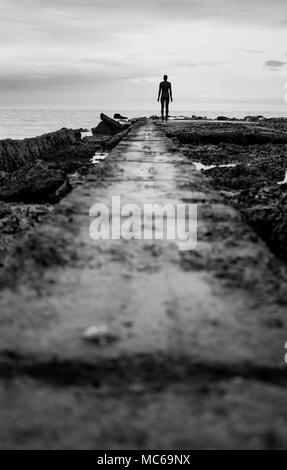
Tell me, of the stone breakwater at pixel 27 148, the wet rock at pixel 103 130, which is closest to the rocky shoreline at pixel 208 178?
the stone breakwater at pixel 27 148

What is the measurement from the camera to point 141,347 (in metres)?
1.07

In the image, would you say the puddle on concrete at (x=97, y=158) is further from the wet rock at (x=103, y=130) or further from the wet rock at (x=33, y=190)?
the wet rock at (x=103, y=130)

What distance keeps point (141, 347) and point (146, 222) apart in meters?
1.20

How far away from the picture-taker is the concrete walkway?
0.82 m

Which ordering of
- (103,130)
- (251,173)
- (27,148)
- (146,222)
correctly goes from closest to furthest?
(146,222) < (251,173) < (27,148) < (103,130)

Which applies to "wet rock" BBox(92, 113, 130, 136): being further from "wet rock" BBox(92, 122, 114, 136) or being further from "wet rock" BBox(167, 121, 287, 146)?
"wet rock" BBox(167, 121, 287, 146)

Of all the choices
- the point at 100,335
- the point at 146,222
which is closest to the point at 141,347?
the point at 100,335

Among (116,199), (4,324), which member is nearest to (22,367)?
→ (4,324)

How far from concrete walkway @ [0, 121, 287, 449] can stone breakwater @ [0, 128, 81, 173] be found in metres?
9.92

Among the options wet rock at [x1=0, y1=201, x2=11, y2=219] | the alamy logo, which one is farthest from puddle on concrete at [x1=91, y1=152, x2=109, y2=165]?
the alamy logo

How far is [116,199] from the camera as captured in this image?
2.72m

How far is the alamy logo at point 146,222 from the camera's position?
1951 millimetres

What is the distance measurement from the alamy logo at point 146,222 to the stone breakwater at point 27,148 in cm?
905

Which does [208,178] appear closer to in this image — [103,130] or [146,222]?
[146,222]
